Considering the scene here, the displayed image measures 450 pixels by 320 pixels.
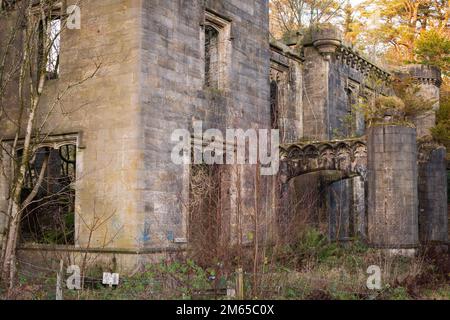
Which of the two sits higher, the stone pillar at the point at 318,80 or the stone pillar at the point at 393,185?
the stone pillar at the point at 318,80

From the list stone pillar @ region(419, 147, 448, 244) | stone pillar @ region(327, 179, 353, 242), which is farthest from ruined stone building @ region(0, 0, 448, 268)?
stone pillar @ region(419, 147, 448, 244)

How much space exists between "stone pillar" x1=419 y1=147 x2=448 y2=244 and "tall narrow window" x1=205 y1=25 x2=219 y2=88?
820 centimetres

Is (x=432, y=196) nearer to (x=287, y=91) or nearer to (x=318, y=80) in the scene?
(x=318, y=80)

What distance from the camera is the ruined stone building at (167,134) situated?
12664mm

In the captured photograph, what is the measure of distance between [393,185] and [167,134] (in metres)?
5.58

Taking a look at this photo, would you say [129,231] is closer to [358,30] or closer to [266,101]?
[266,101]

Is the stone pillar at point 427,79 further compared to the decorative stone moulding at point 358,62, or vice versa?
the stone pillar at point 427,79

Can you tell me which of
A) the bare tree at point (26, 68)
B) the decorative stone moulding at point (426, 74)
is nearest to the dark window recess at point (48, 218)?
the bare tree at point (26, 68)

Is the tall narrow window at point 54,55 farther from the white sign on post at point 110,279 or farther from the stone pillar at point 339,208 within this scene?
the stone pillar at point 339,208

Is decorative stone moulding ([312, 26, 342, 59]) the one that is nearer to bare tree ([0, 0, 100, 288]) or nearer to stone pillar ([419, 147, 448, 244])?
stone pillar ([419, 147, 448, 244])

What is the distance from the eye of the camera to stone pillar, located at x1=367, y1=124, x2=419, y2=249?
14352 mm

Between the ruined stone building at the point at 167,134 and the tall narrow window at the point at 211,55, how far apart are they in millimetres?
28

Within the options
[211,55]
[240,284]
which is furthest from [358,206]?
[240,284]

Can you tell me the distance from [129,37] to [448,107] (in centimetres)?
2092
